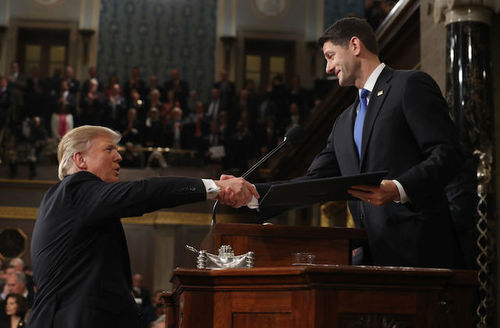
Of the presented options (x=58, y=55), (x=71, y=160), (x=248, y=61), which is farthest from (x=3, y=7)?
(x=71, y=160)

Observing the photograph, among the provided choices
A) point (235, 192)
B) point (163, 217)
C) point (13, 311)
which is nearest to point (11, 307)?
point (13, 311)

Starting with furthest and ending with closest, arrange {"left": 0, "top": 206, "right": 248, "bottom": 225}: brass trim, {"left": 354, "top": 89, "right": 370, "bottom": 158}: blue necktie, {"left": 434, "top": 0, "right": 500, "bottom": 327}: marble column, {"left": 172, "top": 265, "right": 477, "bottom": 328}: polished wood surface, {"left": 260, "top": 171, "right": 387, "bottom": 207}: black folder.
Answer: {"left": 0, "top": 206, "right": 248, "bottom": 225}: brass trim, {"left": 434, "top": 0, "right": 500, "bottom": 327}: marble column, {"left": 354, "top": 89, "right": 370, "bottom": 158}: blue necktie, {"left": 260, "top": 171, "right": 387, "bottom": 207}: black folder, {"left": 172, "top": 265, "right": 477, "bottom": 328}: polished wood surface

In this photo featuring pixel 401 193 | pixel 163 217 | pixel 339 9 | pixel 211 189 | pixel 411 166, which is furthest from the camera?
pixel 339 9

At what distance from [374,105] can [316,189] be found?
25.1 inches

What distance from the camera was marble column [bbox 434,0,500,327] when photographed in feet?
17.0

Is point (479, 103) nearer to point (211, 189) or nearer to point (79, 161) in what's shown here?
point (211, 189)

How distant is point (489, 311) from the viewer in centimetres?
511

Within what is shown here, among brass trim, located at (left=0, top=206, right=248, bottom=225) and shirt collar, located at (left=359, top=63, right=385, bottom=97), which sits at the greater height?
shirt collar, located at (left=359, top=63, right=385, bottom=97)

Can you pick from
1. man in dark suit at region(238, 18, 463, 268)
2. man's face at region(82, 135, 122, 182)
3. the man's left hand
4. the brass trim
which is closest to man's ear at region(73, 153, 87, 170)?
man's face at region(82, 135, 122, 182)

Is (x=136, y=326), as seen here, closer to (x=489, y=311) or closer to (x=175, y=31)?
(x=489, y=311)

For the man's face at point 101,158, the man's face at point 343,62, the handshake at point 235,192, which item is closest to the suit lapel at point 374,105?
the man's face at point 343,62

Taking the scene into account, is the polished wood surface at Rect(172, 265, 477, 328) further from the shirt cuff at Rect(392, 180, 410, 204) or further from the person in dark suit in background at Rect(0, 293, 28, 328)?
the person in dark suit in background at Rect(0, 293, 28, 328)

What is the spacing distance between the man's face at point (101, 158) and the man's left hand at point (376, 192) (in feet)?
3.08

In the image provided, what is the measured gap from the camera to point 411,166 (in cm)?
279
